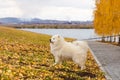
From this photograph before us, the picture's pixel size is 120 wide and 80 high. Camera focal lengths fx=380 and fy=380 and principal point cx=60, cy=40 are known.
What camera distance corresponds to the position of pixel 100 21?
44969 mm

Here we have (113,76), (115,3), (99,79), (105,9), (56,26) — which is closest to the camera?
(99,79)

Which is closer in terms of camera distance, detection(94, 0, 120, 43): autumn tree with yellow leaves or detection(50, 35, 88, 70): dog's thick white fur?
detection(50, 35, 88, 70): dog's thick white fur

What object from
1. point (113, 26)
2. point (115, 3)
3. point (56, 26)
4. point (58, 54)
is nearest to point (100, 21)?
point (113, 26)

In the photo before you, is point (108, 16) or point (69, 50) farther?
point (108, 16)

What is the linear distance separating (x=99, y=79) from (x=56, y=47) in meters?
2.52

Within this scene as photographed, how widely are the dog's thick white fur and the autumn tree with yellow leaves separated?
64.2 feet

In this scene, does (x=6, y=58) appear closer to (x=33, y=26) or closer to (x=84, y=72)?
(x=84, y=72)

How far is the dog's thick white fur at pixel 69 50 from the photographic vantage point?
13.7 meters

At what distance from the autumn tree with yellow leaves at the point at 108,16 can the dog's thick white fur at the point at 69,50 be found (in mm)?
19568

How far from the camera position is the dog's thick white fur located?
13727mm

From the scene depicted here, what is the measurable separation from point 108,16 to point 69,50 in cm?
2528

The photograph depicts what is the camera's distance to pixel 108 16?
1518 inches

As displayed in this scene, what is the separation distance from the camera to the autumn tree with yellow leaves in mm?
35141

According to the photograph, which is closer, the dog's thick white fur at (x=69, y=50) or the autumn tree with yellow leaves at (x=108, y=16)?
the dog's thick white fur at (x=69, y=50)
